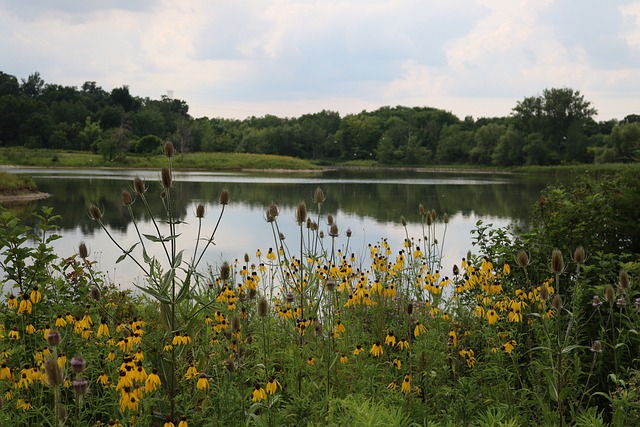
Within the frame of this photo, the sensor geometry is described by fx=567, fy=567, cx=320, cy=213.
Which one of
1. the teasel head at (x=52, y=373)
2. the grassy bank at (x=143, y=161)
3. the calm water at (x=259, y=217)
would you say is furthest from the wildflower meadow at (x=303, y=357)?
the grassy bank at (x=143, y=161)

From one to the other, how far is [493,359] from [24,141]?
214 ft

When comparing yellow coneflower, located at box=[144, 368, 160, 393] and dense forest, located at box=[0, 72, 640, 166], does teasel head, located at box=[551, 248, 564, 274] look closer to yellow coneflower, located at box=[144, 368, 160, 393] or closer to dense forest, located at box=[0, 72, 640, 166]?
yellow coneflower, located at box=[144, 368, 160, 393]

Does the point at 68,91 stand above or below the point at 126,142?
above

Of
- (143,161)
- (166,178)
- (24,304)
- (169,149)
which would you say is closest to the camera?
(166,178)

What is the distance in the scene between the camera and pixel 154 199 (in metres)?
21.2

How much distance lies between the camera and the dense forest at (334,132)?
59.0m

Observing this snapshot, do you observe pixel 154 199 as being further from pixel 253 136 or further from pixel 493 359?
pixel 253 136

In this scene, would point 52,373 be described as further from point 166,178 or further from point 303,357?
point 303,357

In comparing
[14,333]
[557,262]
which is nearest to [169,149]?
[14,333]

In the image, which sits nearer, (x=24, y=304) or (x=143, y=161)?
(x=24, y=304)

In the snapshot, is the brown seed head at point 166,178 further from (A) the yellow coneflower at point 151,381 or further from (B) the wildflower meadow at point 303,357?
(A) the yellow coneflower at point 151,381

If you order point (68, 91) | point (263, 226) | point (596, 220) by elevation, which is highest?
point (68, 91)

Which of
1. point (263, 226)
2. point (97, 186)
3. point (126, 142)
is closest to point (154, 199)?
point (97, 186)

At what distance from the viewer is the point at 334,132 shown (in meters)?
92.2
